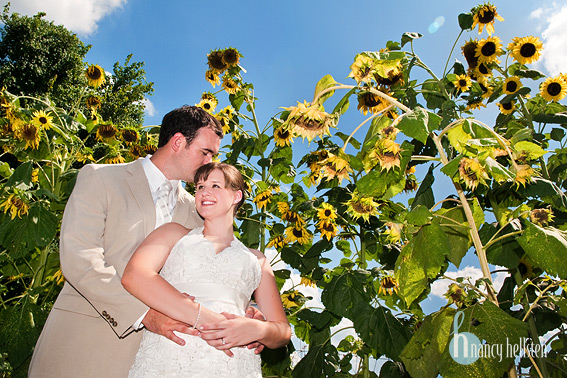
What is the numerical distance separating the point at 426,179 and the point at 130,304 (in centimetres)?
167

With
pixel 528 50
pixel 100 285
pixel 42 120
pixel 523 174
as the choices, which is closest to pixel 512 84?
pixel 528 50

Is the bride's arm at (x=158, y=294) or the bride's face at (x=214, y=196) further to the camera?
the bride's face at (x=214, y=196)

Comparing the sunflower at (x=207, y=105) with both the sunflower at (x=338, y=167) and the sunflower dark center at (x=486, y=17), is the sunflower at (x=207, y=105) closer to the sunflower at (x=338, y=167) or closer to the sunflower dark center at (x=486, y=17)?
the sunflower dark center at (x=486, y=17)

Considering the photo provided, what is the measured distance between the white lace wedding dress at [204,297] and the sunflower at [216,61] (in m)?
2.84

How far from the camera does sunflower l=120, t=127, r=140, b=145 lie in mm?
4289

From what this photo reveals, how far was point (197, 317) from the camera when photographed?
57.6 inches

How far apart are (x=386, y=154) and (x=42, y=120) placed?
3.09m

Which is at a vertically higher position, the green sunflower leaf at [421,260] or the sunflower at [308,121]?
the sunflower at [308,121]

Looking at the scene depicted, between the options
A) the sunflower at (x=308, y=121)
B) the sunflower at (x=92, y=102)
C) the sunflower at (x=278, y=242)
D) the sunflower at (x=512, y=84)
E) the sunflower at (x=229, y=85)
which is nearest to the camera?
the sunflower at (x=308, y=121)

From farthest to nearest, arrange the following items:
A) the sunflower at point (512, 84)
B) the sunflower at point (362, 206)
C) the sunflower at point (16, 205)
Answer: the sunflower at point (512, 84), the sunflower at point (16, 205), the sunflower at point (362, 206)

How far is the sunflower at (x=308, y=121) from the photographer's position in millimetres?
1725

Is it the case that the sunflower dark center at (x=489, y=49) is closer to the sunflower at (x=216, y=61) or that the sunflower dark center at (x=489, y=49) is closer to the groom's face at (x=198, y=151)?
the sunflower at (x=216, y=61)

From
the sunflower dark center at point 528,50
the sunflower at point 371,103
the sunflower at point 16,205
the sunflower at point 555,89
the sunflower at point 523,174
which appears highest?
the sunflower dark center at point 528,50

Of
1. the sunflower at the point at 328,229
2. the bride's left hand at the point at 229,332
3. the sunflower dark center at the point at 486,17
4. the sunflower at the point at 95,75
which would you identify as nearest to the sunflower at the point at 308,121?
the bride's left hand at the point at 229,332
